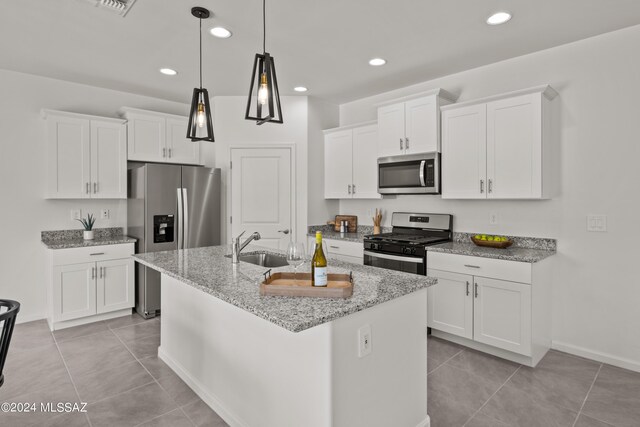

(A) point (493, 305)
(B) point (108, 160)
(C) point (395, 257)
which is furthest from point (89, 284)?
(A) point (493, 305)

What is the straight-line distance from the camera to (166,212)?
4109 millimetres

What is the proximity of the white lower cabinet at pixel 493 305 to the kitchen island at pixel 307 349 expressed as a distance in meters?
1.27

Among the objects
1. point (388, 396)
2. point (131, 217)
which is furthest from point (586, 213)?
point (131, 217)

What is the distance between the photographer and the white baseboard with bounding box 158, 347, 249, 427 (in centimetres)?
211

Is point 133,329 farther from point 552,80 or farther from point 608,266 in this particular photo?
point 552,80

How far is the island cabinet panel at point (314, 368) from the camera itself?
1.56 metres

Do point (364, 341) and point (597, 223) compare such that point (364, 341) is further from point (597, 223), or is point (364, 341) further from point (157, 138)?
point (157, 138)

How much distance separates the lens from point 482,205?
3.66 m

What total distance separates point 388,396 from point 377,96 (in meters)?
3.73

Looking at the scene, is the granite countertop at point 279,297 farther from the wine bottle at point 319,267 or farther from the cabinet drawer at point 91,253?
the cabinet drawer at point 91,253

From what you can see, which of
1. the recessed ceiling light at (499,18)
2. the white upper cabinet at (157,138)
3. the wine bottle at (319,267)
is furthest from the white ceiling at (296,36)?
the wine bottle at (319,267)

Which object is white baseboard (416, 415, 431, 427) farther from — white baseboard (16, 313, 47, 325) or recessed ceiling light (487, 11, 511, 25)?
white baseboard (16, 313, 47, 325)

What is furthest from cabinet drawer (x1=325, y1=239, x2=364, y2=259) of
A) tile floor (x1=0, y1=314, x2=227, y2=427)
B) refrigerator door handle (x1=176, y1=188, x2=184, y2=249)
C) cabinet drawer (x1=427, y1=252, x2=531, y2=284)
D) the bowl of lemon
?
tile floor (x1=0, y1=314, x2=227, y2=427)

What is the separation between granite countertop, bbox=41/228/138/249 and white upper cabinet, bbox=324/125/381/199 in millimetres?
2490
